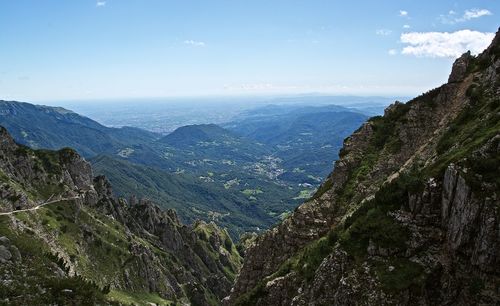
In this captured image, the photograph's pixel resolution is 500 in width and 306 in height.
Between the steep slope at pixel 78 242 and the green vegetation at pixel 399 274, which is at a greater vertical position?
the green vegetation at pixel 399 274

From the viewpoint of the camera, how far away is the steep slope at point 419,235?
32.4m

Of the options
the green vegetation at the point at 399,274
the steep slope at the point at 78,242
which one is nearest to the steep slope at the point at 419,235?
the green vegetation at the point at 399,274

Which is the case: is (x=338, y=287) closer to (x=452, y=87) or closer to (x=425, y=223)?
(x=425, y=223)

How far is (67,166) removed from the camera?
155 metres

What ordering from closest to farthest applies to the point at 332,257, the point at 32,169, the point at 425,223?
1. the point at 425,223
2. the point at 332,257
3. the point at 32,169

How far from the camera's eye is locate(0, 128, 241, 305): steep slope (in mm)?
50406

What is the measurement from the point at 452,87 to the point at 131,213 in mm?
152690

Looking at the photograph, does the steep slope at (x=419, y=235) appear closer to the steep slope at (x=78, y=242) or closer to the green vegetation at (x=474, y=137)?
the green vegetation at (x=474, y=137)

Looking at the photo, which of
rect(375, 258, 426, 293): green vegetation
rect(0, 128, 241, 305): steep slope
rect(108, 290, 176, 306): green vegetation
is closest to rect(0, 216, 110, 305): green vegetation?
rect(0, 128, 241, 305): steep slope

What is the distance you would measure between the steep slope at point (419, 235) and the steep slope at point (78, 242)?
2593 centimetres

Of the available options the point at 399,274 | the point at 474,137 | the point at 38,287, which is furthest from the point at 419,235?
the point at 38,287

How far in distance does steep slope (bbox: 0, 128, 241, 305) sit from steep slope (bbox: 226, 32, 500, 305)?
2593cm

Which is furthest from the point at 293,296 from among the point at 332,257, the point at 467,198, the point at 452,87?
the point at 452,87

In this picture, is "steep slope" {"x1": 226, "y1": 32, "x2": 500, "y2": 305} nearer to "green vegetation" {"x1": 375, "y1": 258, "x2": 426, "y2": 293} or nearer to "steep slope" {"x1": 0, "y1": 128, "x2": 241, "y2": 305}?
"green vegetation" {"x1": 375, "y1": 258, "x2": 426, "y2": 293}
